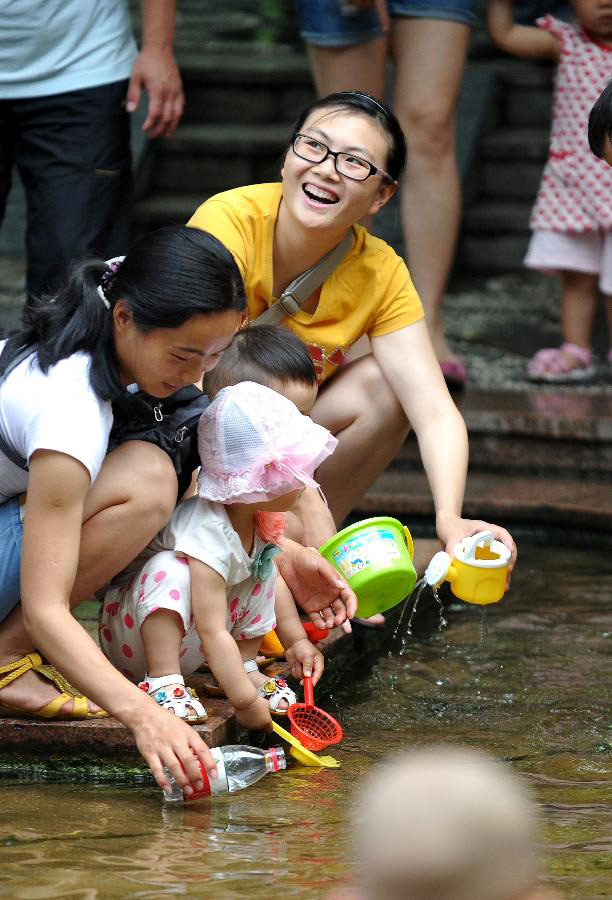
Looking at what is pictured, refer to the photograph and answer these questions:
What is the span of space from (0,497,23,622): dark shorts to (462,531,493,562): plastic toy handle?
33.7 inches

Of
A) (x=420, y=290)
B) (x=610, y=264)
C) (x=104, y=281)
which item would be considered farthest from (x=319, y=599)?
(x=610, y=264)

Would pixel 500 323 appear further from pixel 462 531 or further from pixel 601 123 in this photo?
pixel 462 531

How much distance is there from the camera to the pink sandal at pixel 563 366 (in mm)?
5336

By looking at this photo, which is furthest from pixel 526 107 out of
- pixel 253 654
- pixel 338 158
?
pixel 253 654

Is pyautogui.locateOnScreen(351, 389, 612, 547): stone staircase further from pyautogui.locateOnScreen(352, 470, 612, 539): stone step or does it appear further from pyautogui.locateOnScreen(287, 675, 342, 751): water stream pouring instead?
pyautogui.locateOnScreen(287, 675, 342, 751): water stream pouring

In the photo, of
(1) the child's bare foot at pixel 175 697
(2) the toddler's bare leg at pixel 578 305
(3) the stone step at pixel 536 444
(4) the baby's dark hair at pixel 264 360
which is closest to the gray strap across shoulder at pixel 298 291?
(4) the baby's dark hair at pixel 264 360

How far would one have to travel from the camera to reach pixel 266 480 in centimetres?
260

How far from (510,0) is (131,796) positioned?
3.77 meters

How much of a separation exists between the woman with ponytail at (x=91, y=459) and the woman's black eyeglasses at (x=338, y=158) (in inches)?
26.9

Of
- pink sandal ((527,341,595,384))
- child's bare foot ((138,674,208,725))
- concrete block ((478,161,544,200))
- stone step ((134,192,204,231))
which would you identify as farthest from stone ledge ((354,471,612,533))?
concrete block ((478,161,544,200))

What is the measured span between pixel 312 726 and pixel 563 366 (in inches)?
114

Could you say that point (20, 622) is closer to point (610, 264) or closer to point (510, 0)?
point (610, 264)

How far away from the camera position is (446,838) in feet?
4.25

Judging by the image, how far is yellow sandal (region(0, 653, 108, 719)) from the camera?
2600 millimetres
